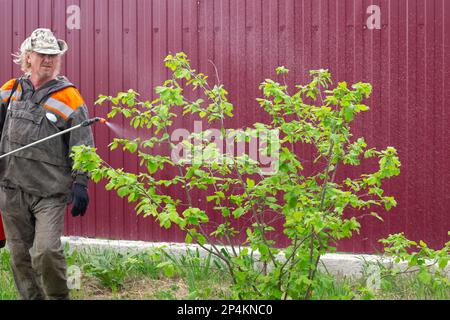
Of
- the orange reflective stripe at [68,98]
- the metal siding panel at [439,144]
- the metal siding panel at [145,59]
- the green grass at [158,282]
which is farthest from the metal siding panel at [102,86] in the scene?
the metal siding panel at [439,144]

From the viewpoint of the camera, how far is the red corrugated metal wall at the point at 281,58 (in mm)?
6305

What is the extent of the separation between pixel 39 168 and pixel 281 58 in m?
2.60

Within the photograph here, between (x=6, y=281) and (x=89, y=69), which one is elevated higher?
(x=89, y=69)

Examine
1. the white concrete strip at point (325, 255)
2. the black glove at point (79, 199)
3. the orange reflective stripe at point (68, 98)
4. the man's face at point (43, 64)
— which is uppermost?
the man's face at point (43, 64)

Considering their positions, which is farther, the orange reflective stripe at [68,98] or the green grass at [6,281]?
the green grass at [6,281]

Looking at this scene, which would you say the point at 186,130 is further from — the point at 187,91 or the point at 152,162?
the point at 152,162

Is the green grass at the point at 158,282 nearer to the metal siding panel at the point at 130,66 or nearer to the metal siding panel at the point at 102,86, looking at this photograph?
the metal siding panel at the point at 130,66

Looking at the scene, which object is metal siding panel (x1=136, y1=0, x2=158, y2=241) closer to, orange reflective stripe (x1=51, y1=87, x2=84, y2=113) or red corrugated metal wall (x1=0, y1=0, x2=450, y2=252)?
red corrugated metal wall (x1=0, y1=0, x2=450, y2=252)

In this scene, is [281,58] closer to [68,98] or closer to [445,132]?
[445,132]

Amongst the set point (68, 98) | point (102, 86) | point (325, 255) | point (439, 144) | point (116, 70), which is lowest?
point (325, 255)

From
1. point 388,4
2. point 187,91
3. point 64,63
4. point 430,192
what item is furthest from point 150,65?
point 430,192

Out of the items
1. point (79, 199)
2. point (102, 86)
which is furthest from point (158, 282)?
point (102, 86)

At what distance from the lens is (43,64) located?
522 cm

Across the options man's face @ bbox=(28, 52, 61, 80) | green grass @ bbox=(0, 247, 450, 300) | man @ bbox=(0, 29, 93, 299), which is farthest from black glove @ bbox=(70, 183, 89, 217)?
man's face @ bbox=(28, 52, 61, 80)
